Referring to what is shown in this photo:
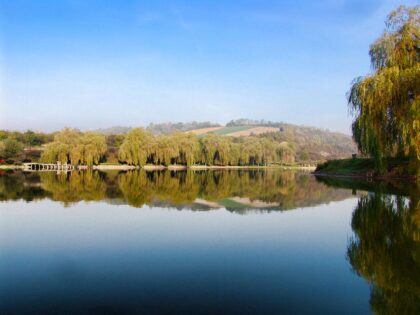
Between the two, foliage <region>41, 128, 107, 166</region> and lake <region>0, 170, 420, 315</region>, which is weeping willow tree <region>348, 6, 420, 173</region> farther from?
foliage <region>41, 128, 107, 166</region>

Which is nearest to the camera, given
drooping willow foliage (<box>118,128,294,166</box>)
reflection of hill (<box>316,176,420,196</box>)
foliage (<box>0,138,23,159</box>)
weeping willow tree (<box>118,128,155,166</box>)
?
reflection of hill (<box>316,176,420,196</box>)

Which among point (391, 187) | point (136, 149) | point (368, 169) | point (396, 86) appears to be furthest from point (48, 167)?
point (396, 86)

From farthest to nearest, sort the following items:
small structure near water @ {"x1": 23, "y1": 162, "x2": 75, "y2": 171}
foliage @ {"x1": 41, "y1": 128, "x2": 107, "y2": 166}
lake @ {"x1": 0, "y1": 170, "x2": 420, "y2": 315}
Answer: foliage @ {"x1": 41, "y1": 128, "x2": 107, "y2": 166}, small structure near water @ {"x1": 23, "y1": 162, "x2": 75, "y2": 171}, lake @ {"x1": 0, "y1": 170, "x2": 420, "y2": 315}

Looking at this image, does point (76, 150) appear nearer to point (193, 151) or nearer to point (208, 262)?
point (193, 151)

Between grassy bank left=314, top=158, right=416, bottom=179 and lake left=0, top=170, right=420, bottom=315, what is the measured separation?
1617 centimetres

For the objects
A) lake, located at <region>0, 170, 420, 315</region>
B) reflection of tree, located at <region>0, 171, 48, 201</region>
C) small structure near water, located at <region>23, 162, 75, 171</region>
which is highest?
small structure near water, located at <region>23, 162, 75, 171</region>

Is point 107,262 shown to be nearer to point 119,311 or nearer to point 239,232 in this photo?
point 119,311

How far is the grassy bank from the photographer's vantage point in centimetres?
2973

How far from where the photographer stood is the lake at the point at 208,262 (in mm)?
5312

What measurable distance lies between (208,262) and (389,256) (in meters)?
3.58

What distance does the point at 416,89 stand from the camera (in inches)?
631

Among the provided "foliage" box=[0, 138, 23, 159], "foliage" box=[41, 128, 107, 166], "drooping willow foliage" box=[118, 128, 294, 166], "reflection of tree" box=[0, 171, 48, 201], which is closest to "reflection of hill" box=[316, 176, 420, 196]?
"reflection of tree" box=[0, 171, 48, 201]

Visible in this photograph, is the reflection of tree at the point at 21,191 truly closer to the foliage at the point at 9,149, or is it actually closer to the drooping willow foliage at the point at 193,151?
the drooping willow foliage at the point at 193,151

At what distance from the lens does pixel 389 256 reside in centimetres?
761
